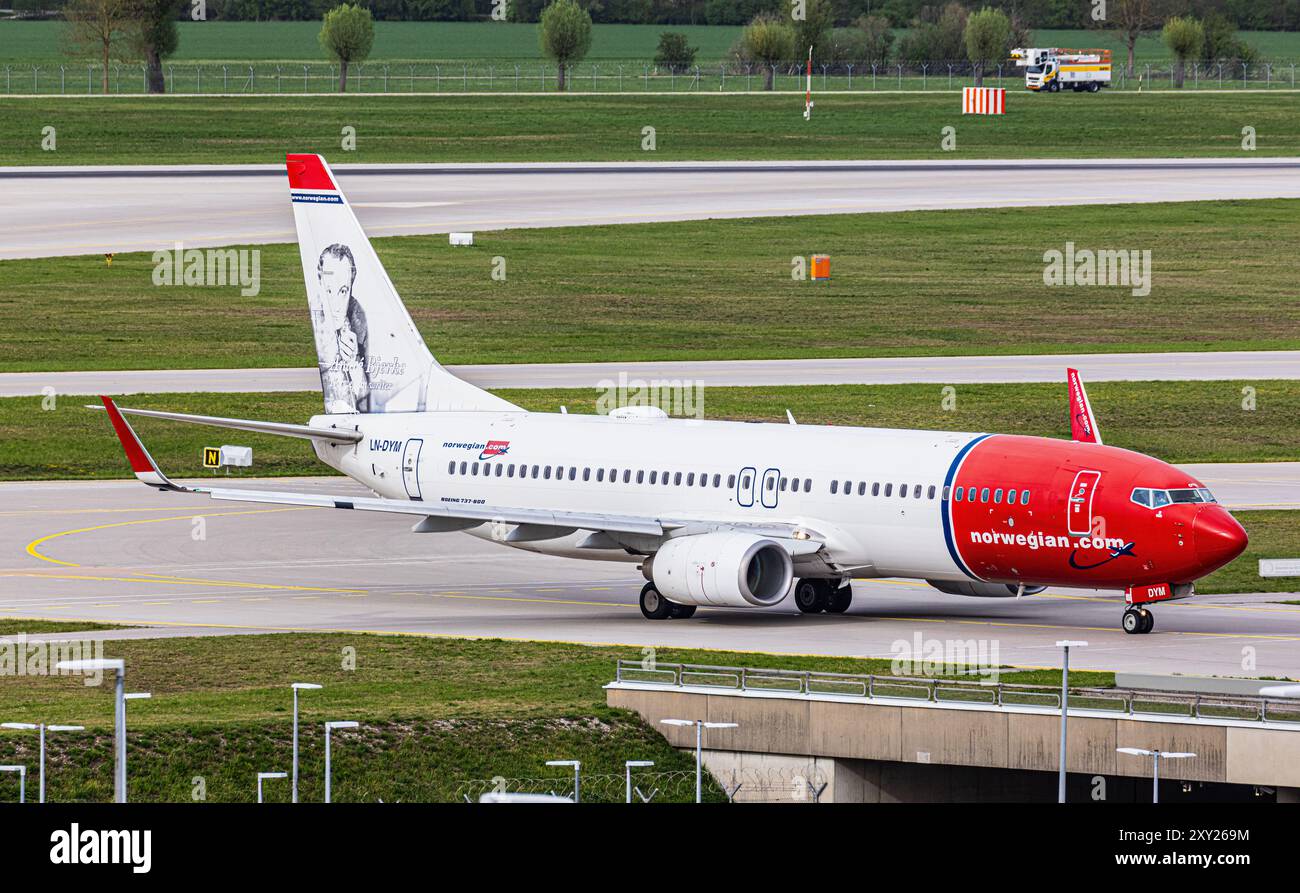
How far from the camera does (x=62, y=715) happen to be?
134ft

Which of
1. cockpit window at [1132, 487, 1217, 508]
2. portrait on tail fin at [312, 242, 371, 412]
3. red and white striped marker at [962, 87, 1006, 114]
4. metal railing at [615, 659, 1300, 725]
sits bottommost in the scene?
metal railing at [615, 659, 1300, 725]

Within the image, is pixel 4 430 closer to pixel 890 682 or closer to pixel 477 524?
pixel 477 524

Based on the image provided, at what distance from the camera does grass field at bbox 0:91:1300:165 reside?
16238cm

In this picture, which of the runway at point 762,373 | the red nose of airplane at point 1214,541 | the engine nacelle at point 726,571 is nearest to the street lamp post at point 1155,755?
the red nose of airplane at point 1214,541

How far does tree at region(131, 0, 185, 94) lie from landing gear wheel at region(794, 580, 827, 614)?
153357mm

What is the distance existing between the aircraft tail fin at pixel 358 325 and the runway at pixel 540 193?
62.1 meters

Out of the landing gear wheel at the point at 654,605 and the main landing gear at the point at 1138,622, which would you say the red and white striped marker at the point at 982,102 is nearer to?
the landing gear wheel at the point at 654,605

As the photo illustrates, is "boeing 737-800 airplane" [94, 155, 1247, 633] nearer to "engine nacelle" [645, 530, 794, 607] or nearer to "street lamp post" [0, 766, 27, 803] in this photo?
"engine nacelle" [645, 530, 794, 607]

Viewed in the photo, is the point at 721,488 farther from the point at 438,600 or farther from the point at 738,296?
the point at 738,296

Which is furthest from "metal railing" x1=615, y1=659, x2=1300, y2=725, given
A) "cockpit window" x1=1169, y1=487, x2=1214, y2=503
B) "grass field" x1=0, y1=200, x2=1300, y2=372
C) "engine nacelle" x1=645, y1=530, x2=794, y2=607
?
"grass field" x1=0, y1=200, x2=1300, y2=372

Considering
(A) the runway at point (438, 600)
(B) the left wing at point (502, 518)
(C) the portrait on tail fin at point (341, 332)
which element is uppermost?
(C) the portrait on tail fin at point (341, 332)

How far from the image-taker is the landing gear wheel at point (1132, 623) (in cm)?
4881

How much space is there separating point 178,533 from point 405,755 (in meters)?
27.4
